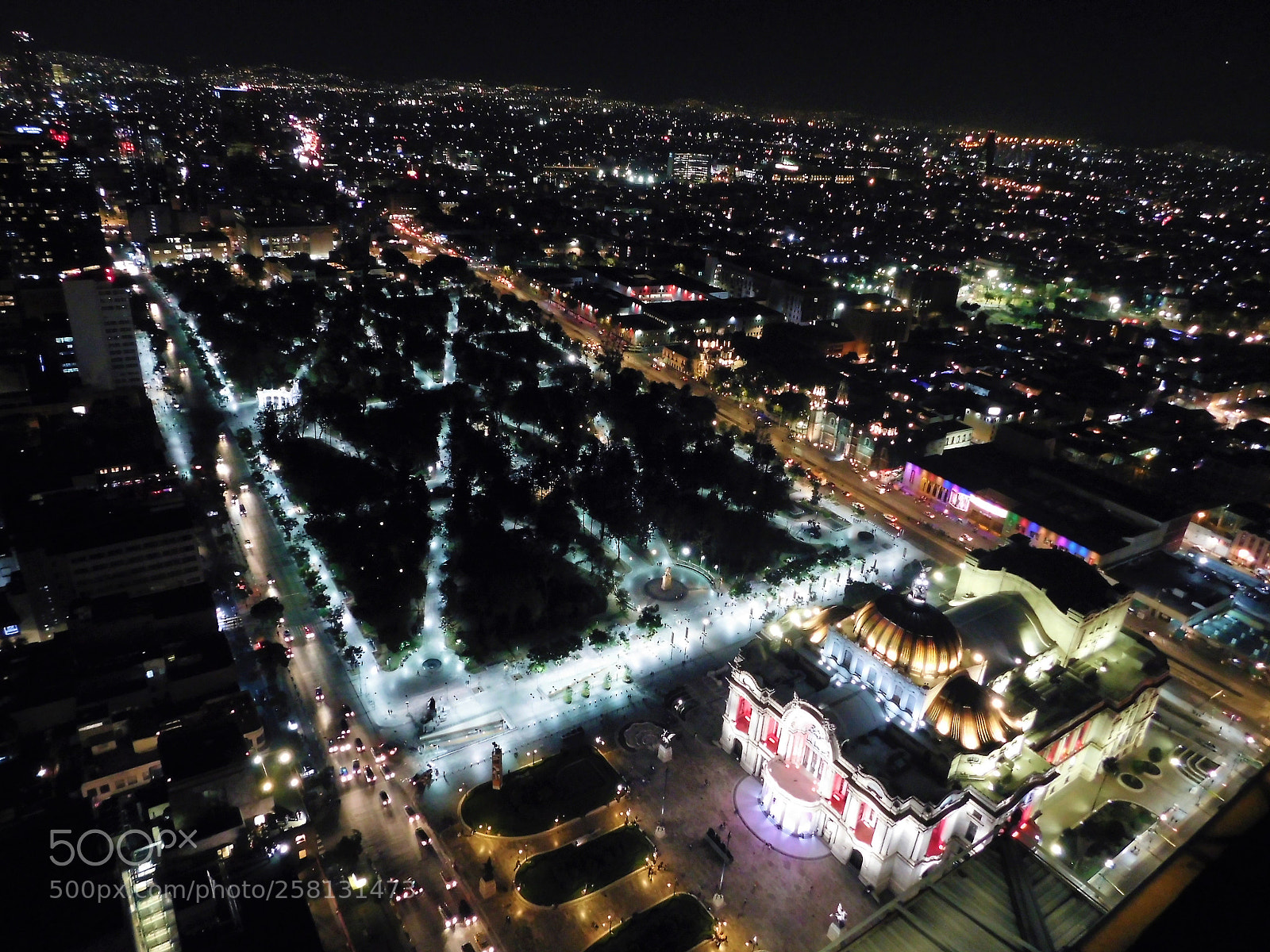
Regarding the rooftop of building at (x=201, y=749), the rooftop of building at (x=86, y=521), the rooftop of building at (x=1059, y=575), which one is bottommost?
the rooftop of building at (x=201, y=749)

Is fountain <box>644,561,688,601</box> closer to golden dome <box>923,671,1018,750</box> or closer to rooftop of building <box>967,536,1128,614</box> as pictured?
rooftop of building <box>967,536,1128,614</box>

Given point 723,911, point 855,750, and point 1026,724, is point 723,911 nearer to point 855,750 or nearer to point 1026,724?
point 855,750

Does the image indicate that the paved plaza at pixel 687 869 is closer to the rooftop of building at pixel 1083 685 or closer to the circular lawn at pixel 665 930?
the circular lawn at pixel 665 930

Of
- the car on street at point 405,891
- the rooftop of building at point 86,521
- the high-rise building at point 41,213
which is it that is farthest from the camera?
the high-rise building at point 41,213

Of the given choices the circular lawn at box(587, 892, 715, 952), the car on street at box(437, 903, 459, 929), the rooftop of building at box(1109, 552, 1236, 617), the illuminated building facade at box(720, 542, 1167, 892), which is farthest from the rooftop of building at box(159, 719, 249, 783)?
the rooftop of building at box(1109, 552, 1236, 617)

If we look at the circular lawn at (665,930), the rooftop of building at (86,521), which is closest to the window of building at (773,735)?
the circular lawn at (665,930)

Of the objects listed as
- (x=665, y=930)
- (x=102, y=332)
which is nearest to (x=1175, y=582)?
(x=665, y=930)
